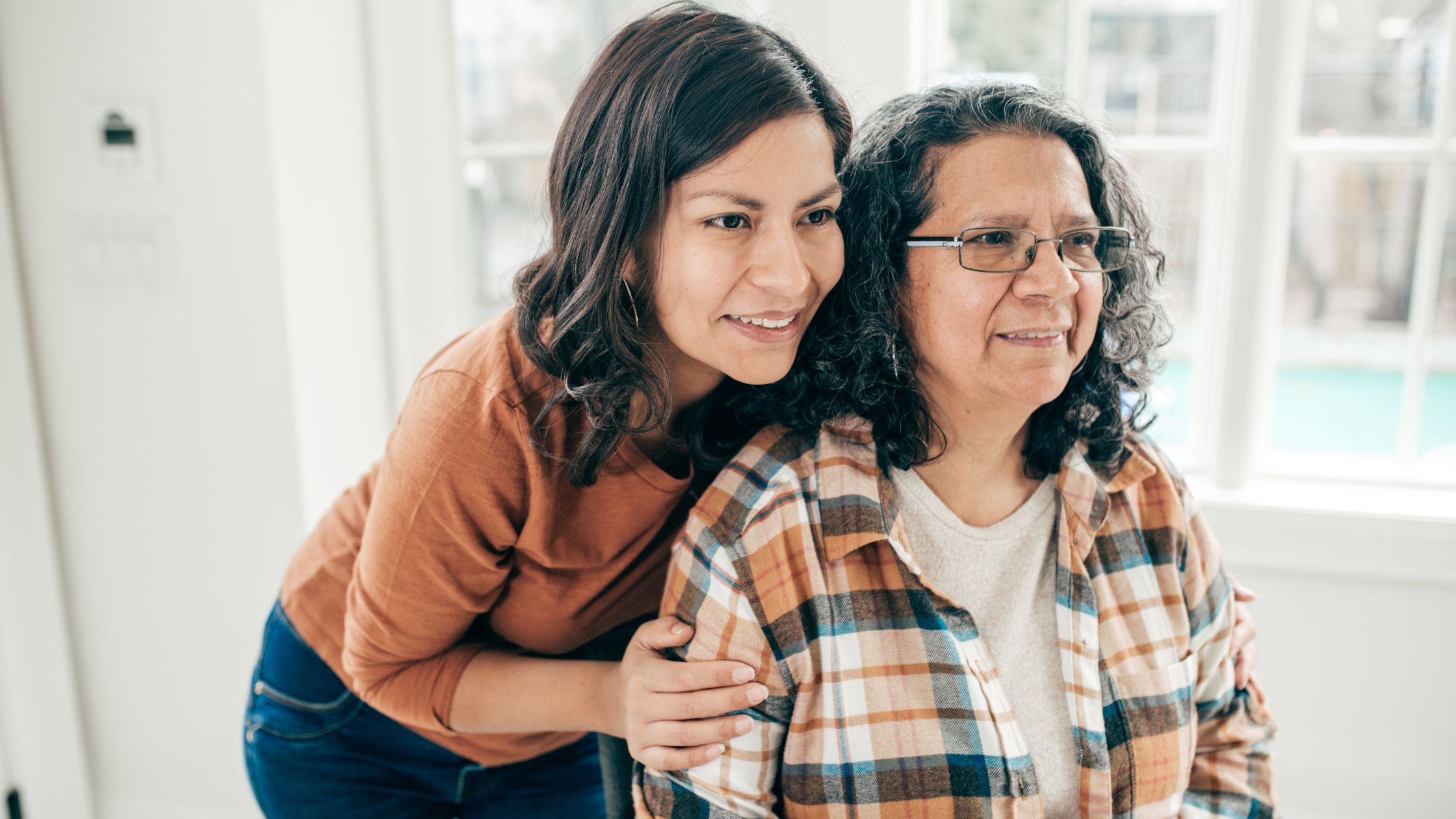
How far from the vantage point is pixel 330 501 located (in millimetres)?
2010

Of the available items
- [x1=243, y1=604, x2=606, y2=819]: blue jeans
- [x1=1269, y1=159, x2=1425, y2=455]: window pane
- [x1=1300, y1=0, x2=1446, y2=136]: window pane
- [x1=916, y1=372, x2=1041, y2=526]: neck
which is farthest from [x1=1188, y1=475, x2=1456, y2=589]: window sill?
[x1=243, y1=604, x2=606, y2=819]: blue jeans

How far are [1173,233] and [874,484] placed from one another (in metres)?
1.50

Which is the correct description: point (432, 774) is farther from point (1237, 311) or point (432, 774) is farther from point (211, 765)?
point (1237, 311)

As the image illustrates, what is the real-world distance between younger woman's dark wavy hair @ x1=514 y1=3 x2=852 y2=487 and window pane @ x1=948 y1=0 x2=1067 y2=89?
4.12 ft

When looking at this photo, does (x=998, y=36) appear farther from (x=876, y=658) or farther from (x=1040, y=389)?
(x=876, y=658)

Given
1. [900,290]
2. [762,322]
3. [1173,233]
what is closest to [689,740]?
[762,322]

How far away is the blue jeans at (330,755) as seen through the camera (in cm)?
135

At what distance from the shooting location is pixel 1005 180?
101cm

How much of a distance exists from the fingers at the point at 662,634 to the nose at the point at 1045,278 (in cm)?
53

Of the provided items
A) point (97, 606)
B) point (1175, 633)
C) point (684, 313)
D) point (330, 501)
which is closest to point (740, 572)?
point (684, 313)

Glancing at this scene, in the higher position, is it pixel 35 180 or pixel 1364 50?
pixel 1364 50

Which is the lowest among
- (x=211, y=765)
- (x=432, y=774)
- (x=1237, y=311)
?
(x=211, y=765)

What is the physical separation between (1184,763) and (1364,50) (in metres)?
1.73

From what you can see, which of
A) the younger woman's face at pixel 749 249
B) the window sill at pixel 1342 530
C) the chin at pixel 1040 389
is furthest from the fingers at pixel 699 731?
the window sill at pixel 1342 530
